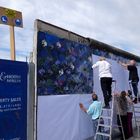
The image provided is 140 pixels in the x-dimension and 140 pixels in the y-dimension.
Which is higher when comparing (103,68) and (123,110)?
(103,68)

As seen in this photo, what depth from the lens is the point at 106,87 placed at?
12477 mm

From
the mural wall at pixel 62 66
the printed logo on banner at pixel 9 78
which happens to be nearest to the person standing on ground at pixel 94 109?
the mural wall at pixel 62 66

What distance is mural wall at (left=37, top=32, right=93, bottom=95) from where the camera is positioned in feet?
31.9

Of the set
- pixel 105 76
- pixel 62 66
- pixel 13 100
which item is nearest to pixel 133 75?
pixel 105 76

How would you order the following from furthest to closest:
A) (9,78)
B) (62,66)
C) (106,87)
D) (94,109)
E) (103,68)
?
(106,87), (103,68), (94,109), (62,66), (9,78)

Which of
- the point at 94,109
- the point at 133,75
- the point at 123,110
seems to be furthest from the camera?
the point at 133,75

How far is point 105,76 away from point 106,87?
45 cm

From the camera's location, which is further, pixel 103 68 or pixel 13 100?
pixel 103 68

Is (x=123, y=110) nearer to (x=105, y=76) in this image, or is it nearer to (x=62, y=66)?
(x=105, y=76)

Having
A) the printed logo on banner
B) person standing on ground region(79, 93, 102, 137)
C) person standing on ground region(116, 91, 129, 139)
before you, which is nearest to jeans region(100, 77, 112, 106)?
person standing on ground region(79, 93, 102, 137)

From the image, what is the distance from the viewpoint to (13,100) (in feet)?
24.8

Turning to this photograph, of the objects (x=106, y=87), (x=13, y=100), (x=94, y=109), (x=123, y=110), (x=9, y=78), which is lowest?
(x=123, y=110)

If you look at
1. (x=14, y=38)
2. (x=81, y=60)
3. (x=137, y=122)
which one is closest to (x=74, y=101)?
(x=81, y=60)

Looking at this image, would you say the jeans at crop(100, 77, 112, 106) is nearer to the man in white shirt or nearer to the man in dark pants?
the man in white shirt
